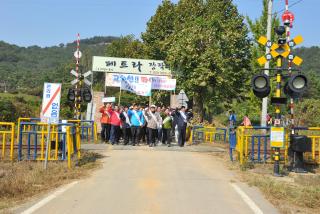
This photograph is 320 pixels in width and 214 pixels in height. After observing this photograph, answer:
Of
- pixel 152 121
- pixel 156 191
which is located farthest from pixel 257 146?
pixel 156 191

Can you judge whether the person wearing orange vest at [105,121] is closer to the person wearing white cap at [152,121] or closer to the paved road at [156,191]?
the person wearing white cap at [152,121]

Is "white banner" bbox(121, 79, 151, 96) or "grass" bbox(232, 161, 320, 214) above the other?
"white banner" bbox(121, 79, 151, 96)

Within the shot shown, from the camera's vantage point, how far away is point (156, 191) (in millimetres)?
9062

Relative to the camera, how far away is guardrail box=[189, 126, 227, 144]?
898 inches

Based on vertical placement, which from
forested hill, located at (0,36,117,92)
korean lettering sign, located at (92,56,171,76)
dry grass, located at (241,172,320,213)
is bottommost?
dry grass, located at (241,172,320,213)

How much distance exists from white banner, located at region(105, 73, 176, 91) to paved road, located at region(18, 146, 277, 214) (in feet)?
36.7

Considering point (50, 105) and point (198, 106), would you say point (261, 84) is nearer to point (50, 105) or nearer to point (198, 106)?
point (50, 105)

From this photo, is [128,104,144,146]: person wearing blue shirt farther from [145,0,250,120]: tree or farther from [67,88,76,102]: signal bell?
[145,0,250,120]: tree

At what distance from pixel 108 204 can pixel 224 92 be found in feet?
85.6

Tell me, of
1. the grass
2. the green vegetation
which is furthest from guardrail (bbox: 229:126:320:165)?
the green vegetation

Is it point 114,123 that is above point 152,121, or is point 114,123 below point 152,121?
below

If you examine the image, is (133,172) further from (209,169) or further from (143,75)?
(143,75)

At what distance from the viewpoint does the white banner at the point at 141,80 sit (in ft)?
81.0

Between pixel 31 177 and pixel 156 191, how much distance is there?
315cm
